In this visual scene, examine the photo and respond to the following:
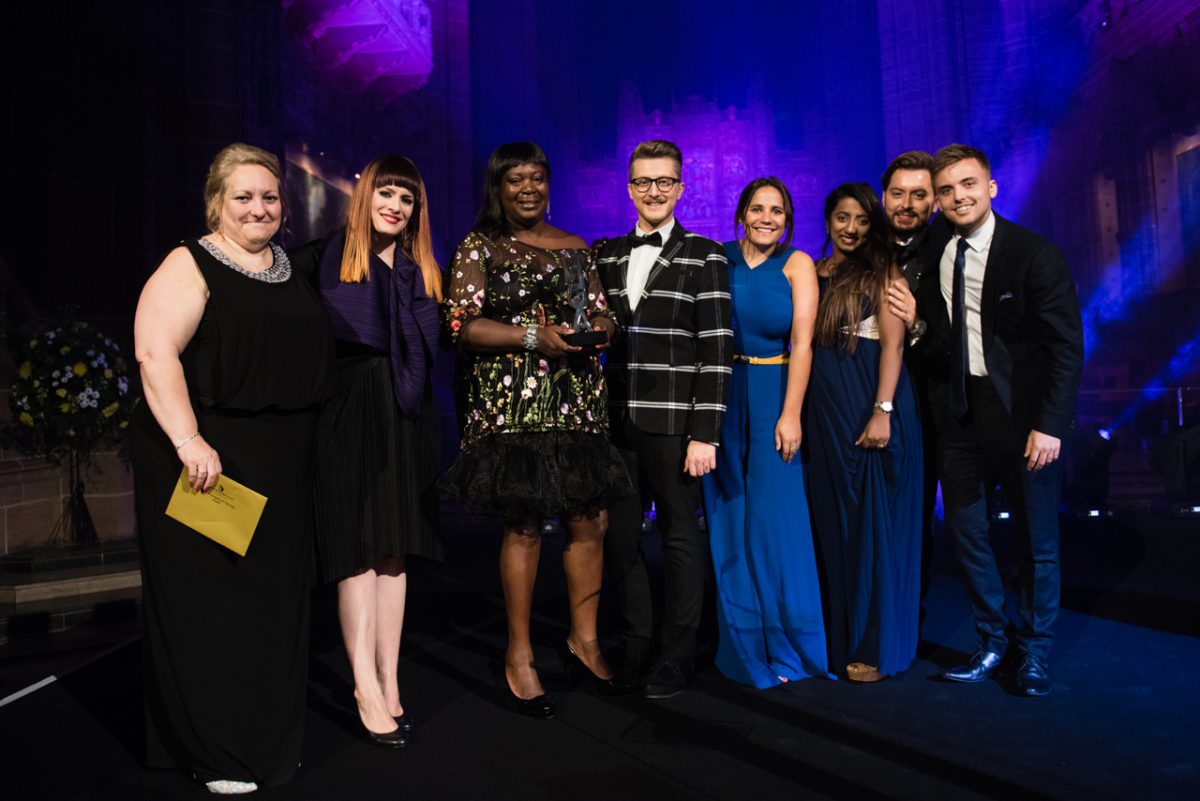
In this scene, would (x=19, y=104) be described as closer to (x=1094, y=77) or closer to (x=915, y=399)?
(x=915, y=399)

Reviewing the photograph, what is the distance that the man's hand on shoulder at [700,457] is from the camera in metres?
3.11

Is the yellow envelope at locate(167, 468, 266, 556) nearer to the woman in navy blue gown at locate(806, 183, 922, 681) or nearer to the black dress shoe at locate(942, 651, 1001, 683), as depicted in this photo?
the woman in navy blue gown at locate(806, 183, 922, 681)

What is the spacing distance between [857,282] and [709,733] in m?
1.57

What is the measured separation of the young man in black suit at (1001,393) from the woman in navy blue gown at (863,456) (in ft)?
0.53

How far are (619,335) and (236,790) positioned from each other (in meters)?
1.72

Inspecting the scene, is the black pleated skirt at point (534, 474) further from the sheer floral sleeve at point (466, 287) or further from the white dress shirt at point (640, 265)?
the white dress shirt at point (640, 265)

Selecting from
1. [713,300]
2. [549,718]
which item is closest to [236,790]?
[549,718]

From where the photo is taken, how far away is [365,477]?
2701 mm

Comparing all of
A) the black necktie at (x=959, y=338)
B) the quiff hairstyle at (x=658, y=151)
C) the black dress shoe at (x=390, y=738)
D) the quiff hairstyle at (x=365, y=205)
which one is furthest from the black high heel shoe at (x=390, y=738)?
the black necktie at (x=959, y=338)

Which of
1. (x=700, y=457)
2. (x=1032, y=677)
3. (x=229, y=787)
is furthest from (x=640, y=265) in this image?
(x=229, y=787)

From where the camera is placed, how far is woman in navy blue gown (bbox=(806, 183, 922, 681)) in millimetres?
3291

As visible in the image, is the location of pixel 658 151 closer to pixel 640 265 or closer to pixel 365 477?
pixel 640 265

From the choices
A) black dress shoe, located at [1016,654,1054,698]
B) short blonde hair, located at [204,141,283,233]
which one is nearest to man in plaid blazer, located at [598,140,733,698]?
black dress shoe, located at [1016,654,1054,698]

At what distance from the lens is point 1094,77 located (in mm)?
10602
